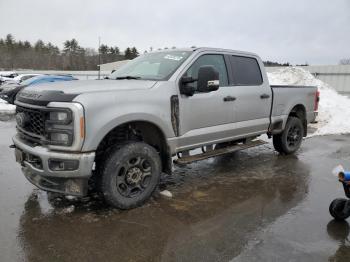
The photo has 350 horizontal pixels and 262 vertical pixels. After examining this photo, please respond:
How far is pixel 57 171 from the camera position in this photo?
3.74 metres

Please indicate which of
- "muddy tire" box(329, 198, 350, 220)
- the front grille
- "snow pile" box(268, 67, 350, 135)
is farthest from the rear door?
"snow pile" box(268, 67, 350, 135)

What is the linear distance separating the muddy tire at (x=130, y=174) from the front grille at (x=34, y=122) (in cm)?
81

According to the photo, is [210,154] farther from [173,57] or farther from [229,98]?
[173,57]

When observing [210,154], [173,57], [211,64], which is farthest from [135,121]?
[211,64]

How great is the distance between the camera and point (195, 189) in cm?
506

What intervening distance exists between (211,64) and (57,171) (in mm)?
2875

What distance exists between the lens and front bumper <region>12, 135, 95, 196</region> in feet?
12.2

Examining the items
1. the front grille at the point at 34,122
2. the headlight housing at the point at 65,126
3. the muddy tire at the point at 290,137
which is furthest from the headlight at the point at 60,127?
the muddy tire at the point at 290,137

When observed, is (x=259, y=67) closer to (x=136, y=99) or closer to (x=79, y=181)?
(x=136, y=99)

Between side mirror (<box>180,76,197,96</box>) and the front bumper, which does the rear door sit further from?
the front bumper

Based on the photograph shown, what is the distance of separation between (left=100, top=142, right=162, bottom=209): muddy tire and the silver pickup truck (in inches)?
0.5

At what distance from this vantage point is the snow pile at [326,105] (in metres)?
10.7

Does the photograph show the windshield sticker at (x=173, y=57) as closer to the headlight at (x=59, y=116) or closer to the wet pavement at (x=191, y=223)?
the wet pavement at (x=191, y=223)

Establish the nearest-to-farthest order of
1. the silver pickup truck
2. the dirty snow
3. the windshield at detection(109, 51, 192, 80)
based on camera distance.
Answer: the silver pickup truck, the dirty snow, the windshield at detection(109, 51, 192, 80)
